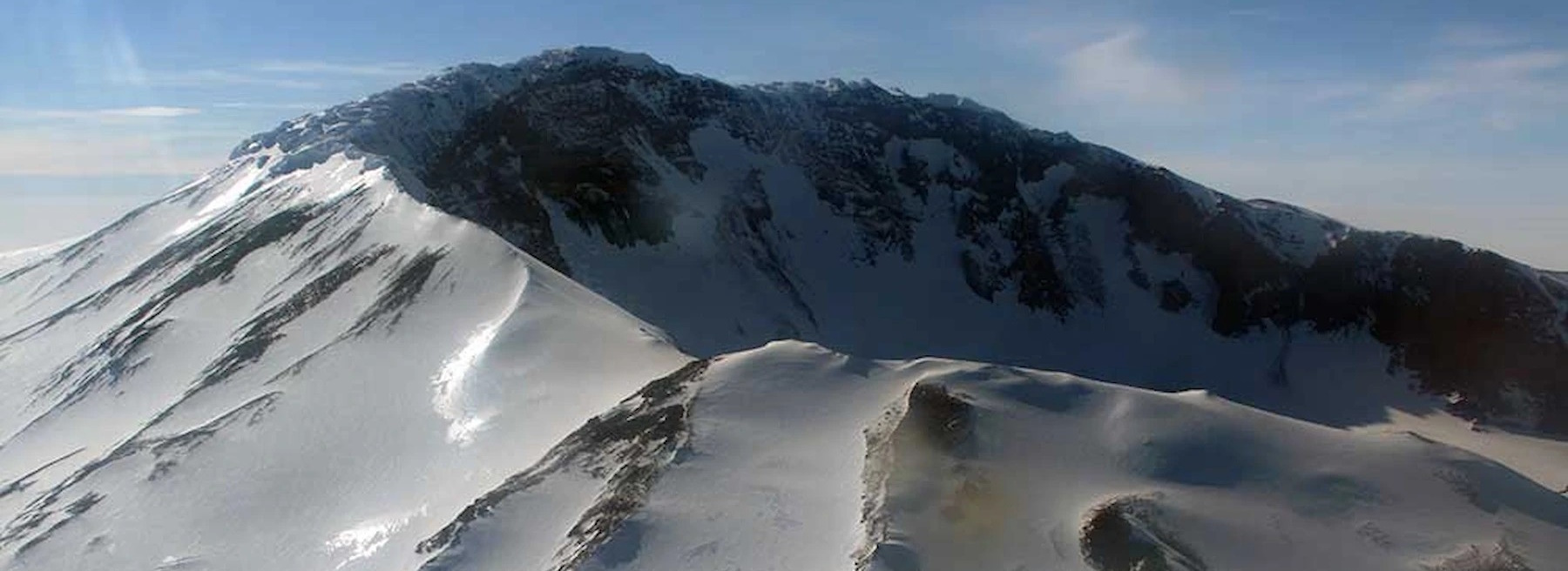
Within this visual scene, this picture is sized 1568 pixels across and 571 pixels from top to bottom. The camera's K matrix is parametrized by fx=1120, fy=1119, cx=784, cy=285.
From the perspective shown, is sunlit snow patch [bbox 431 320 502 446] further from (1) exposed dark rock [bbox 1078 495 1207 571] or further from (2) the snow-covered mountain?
(1) exposed dark rock [bbox 1078 495 1207 571]

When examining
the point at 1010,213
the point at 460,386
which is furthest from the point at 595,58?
the point at 460,386

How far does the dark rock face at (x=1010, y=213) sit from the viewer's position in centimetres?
12912

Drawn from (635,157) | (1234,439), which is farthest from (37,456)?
(635,157)

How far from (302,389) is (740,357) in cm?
2384

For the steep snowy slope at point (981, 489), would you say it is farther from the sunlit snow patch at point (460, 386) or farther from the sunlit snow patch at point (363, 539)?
the sunlit snow patch at point (460, 386)

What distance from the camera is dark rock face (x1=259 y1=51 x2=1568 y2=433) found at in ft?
424

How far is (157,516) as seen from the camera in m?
44.2

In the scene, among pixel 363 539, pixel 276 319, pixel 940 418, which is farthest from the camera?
pixel 276 319

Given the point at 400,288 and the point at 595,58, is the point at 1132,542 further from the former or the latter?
the point at 595,58

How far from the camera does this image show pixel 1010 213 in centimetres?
15412

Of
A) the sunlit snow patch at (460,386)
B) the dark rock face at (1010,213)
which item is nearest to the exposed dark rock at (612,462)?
the sunlit snow patch at (460,386)

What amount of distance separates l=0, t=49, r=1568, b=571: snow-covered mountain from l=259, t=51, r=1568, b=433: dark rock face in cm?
52

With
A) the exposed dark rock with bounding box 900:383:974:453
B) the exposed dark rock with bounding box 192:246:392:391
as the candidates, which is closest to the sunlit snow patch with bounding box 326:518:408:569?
the exposed dark rock with bounding box 900:383:974:453

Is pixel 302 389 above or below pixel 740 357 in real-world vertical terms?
below
